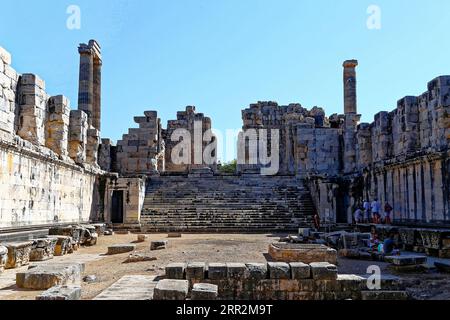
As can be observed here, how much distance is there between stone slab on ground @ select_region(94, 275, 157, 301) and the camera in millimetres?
6707

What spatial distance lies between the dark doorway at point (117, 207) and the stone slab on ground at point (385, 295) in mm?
16740

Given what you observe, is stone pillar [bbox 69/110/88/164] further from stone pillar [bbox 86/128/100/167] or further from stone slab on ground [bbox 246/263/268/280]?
stone slab on ground [bbox 246/263/268/280]

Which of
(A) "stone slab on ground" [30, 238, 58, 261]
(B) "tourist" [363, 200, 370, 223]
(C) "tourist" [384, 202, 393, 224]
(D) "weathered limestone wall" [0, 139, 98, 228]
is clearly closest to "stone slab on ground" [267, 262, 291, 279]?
(A) "stone slab on ground" [30, 238, 58, 261]

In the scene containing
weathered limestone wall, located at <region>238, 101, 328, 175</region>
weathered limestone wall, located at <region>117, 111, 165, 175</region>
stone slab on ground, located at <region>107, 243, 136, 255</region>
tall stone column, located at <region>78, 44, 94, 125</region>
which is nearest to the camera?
stone slab on ground, located at <region>107, 243, 136, 255</region>

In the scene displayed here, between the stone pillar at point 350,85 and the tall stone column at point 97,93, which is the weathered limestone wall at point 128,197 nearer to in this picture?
the tall stone column at point 97,93

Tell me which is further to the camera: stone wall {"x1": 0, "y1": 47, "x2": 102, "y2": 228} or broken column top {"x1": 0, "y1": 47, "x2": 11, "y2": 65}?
broken column top {"x1": 0, "y1": 47, "x2": 11, "y2": 65}

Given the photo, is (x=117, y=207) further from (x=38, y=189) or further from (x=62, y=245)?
(x=62, y=245)

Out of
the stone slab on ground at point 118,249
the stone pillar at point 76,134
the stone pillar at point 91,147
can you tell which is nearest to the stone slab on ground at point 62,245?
the stone slab on ground at point 118,249

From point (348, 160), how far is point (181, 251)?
52.5 feet

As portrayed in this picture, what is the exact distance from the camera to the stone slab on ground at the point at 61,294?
5.81m

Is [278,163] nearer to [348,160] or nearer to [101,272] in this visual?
[348,160]

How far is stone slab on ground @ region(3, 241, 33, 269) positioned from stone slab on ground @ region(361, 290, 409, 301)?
720 cm

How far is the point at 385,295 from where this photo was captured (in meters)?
7.17
